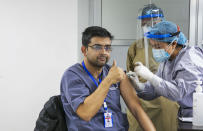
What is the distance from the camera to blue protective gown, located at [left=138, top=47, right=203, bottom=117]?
1.43 meters

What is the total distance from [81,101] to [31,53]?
4.92ft

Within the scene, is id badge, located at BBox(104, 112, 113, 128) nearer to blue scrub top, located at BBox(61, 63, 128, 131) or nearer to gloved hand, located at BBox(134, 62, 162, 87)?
blue scrub top, located at BBox(61, 63, 128, 131)

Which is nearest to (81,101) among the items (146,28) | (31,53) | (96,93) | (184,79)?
(96,93)

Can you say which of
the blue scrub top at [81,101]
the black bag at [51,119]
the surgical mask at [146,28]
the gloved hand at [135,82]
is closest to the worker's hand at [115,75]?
the blue scrub top at [81,101]

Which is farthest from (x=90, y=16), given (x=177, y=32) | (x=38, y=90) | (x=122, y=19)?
(x=177, y=32)

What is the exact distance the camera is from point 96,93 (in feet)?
4.64

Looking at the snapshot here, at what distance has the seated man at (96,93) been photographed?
55.4 inches

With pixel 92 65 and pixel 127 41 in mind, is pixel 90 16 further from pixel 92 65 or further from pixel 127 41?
pixel 92 65

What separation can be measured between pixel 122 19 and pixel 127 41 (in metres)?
0.26

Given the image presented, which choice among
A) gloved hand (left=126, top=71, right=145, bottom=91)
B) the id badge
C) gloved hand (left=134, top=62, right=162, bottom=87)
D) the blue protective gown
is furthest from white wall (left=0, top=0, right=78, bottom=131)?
the blue protective gown

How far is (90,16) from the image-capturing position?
2787mm

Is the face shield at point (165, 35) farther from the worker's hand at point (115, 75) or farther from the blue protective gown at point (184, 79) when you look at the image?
the worker's hand at point (115, 75)

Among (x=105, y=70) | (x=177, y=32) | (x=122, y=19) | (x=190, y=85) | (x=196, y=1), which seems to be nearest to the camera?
(x=190, y=85)

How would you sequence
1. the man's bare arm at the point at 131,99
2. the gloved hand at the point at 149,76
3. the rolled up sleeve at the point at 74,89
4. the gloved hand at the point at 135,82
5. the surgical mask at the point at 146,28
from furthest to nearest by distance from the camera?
the surgical mask at the point at 146,28, the gloved hand at the point at 135,82, the man's bare arm at the point at 131,99, the gloved hand at the point at 149,76, the rolled up sleeve at the point at 74,89
